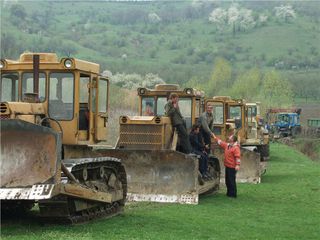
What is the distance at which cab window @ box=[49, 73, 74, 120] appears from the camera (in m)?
12.9

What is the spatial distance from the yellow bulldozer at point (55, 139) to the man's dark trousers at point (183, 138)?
3664 mm

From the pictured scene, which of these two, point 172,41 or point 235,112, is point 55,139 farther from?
point 172,41

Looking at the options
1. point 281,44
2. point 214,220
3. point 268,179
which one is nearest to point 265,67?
point 281,44

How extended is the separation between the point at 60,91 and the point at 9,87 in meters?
1.06

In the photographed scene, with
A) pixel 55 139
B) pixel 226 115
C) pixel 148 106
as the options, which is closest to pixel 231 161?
pixel 148 106

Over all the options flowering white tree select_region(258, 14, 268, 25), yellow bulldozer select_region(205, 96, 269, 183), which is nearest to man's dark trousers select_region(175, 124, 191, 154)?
yellow bulldozer select_region(205, 96, 269, 183)

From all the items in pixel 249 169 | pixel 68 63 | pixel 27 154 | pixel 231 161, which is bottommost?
pixel 249 169

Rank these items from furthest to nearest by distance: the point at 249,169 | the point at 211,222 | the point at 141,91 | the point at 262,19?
the point at 262,19
the point at 249,169
the point at 141,91
the point at 211,222

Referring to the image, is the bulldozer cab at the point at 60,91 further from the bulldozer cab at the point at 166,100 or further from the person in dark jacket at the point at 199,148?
the bulldozer cab at the point at 166,100

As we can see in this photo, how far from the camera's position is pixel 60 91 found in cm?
1302

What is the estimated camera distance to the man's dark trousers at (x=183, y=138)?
1739cm

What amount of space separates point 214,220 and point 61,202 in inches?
138

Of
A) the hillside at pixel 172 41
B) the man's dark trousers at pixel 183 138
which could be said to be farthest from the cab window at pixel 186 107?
the hillside at pixel 172 41

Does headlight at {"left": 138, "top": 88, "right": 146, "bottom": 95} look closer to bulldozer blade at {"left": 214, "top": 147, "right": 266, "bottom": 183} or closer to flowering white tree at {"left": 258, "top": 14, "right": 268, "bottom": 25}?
bulldozer blade at {"left": 214, "top": 147, "right": 266, "bottom": 183}
